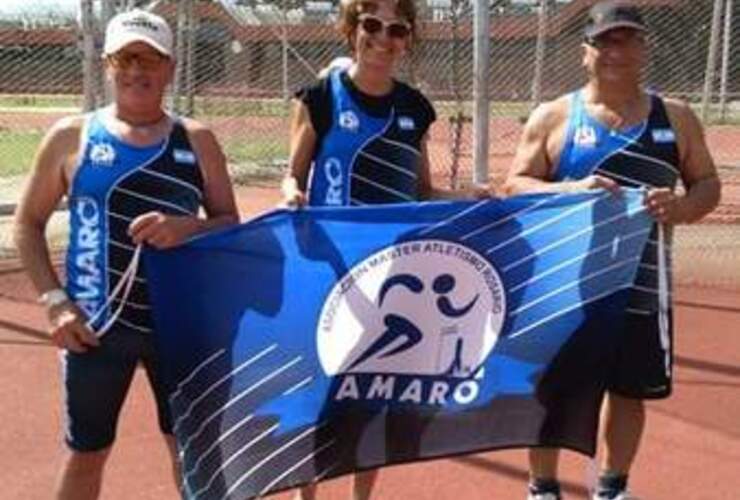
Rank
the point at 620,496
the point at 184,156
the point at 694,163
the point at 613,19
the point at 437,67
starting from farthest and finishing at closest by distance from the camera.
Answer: the point at 437,67
the point at 620,496
the point at 694,163
the point at 613,19
the point at 184,156

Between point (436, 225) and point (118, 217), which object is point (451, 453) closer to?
point (436, 225)

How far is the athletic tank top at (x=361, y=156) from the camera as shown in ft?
14.8

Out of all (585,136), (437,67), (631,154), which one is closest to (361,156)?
(585,136)

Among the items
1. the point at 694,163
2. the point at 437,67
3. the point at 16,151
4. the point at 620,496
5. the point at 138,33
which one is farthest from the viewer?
the point at 16,151

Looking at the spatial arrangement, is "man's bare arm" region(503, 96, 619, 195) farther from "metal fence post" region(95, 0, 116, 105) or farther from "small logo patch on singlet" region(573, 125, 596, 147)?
"metal fence post" region(95, 0, 116, 105)

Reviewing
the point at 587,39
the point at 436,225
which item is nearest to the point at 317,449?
the point at 436,225

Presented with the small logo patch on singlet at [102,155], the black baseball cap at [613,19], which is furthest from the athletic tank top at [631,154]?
the small logo patch on singlet at [102,155]

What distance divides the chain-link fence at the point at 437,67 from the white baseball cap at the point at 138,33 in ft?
24.3

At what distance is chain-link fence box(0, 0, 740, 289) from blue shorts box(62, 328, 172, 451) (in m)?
7.29

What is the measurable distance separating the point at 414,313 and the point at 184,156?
94 centimetres

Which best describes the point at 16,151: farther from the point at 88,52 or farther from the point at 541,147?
the point at 541,147

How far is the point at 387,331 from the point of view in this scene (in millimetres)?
4176

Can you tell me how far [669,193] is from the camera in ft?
14.3

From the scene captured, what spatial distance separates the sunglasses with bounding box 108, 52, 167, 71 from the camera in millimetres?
3791
